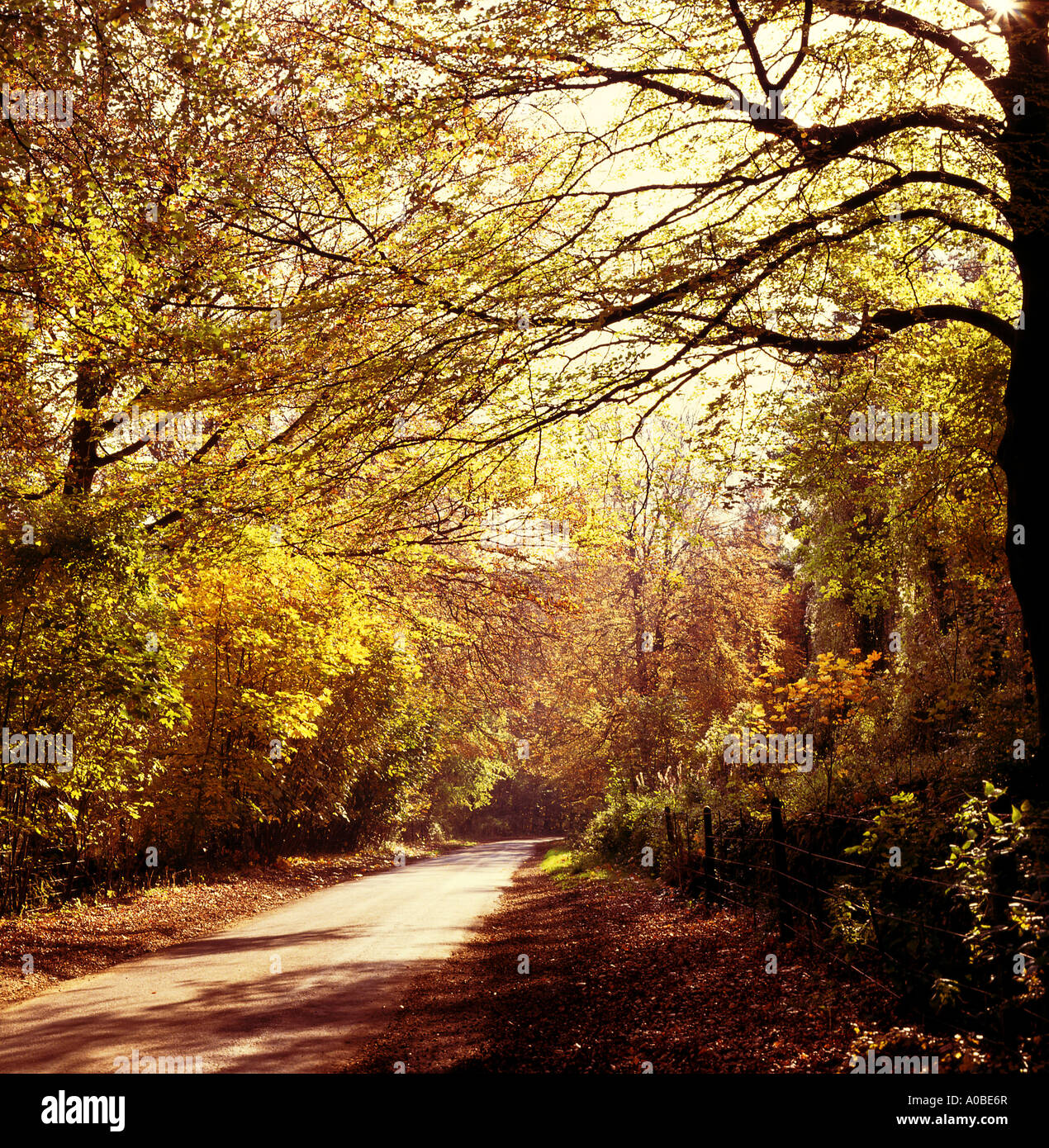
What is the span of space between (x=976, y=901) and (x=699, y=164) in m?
7.53

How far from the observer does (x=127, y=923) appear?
481 inches

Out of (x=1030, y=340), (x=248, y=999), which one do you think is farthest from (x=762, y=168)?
(x=248, y=999)

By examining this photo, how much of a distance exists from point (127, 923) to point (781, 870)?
29.4 ft

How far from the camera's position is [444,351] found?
25.1ft

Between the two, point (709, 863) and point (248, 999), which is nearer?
point (248, 999)

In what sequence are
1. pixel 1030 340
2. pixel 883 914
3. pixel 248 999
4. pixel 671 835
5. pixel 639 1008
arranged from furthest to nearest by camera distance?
pixel 671 835
pixel 248 999
pixel 1030 340
pixel 639 1008
pixel 883 914

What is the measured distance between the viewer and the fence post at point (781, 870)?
29.3ft

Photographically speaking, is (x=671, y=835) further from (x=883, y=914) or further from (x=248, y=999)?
(x=883, y=914)

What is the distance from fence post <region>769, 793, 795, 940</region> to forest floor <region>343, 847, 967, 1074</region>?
0.21m

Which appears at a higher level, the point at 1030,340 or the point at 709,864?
the point at 1030,340

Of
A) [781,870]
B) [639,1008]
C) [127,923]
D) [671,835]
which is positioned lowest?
[127,923]

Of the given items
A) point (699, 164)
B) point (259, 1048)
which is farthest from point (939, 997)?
point (699, 164)

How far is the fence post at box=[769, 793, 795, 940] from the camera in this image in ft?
29.3

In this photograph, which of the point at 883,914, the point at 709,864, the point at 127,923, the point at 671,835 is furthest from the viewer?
the point at 671,835
